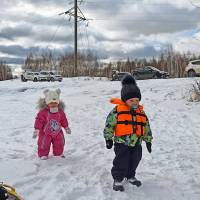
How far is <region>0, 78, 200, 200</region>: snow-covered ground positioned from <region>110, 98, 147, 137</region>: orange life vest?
727mm

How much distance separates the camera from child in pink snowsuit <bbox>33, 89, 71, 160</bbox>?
259 inches

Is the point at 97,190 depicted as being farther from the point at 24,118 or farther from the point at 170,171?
the point at 24,118

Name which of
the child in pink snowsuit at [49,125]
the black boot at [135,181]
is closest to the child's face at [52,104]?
the child in pink snowsuit at [49,125]

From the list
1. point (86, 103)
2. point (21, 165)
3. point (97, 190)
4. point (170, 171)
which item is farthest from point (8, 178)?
point (86, 103)

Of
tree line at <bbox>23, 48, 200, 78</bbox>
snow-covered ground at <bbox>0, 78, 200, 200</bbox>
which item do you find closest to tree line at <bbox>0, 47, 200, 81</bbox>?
tree line at <bbox>23, 48, 200, 78</bbox>

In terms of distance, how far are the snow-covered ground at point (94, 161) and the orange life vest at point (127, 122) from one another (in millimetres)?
727

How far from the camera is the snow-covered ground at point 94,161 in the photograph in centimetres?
490

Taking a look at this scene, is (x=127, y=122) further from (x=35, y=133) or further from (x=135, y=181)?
(x=35, y=133)

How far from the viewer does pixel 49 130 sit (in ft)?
21.6

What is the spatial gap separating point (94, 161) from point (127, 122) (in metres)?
1.64

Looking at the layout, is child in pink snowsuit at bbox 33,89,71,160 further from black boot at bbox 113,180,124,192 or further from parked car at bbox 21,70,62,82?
parked car at bbox 21,70,62,82

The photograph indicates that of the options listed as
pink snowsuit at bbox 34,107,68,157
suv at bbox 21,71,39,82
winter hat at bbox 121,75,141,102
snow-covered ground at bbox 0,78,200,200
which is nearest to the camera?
snow-covered ground at bbox 0,78,200,200

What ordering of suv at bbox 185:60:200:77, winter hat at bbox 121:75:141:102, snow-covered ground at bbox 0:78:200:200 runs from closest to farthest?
snow-covered ground at bbox 0:78:200:200 < winter hat at bbox 121:75:141:102 < suv at bbox 185:60:200:77

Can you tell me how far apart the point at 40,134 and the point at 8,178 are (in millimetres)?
1478
